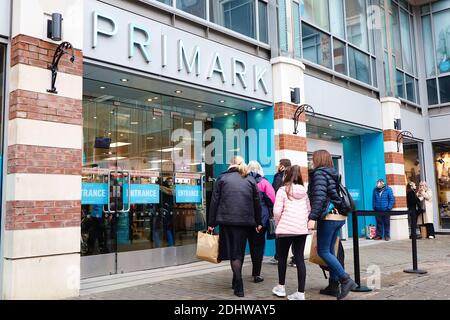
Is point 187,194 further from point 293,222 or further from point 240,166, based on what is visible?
point 293,222

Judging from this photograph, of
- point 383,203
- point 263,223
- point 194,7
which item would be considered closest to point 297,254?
point 263,223

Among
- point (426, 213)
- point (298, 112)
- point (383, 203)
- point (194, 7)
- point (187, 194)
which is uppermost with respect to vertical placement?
point (194, 7)

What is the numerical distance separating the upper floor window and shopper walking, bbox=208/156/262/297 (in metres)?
3.82

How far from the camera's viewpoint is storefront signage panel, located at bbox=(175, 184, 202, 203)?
28.7 feet

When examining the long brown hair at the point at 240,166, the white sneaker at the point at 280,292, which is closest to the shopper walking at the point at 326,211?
the white sneaker at the point at 280,292

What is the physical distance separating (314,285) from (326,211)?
1586 millimetres

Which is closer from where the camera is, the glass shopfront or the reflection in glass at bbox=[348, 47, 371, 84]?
the glass shopfront

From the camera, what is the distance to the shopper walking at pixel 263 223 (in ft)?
22.2

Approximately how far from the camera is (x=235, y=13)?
30.4ft

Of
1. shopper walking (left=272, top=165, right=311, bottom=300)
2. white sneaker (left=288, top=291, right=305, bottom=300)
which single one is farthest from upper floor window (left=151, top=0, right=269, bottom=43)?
white sneaker (left=288, top=291, right=305, bottom=300)

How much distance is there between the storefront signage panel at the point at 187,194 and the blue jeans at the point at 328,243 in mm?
3860

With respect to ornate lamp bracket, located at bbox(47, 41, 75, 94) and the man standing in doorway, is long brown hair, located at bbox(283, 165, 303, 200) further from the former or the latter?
the man standing in doorway

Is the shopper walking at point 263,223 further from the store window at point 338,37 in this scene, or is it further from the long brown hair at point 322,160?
the store window at point 338,37
